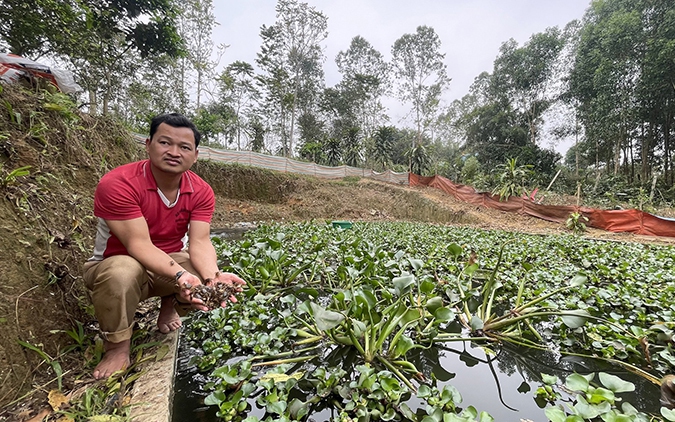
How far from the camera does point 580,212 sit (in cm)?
914

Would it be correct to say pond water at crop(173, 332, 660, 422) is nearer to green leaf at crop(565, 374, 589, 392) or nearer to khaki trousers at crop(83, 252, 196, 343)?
green leaf at crop(565, 374, 589, 392)

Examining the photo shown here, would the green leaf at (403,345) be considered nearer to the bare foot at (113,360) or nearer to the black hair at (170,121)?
the bare foot at (113,360)

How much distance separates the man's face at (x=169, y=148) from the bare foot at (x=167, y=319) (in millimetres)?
799

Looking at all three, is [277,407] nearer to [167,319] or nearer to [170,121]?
[167,319]

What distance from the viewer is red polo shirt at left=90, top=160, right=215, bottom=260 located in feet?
4.26

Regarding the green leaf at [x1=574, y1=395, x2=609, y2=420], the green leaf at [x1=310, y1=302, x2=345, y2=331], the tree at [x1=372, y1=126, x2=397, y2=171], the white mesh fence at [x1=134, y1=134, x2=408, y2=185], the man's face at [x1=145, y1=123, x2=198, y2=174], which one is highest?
the tree at [x1=372, y1=126, x2=397, y2=171]

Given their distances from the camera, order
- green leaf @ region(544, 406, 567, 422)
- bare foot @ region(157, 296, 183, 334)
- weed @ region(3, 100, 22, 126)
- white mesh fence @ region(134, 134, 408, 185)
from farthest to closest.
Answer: white mesh fence @ region(134, 134, 408, 185) < weed @ region(3, 100, 22, 126) < bare foot @ region(157, 296, 183, 334) < green leaf @ region(544, 406, 567, 422)

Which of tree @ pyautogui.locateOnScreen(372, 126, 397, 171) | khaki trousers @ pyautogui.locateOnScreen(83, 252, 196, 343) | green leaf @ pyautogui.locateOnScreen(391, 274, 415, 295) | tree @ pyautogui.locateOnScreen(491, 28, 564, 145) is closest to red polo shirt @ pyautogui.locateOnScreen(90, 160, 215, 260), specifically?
khaki trousers @ pyautogui.locateOnScreen(83, 252, 196, 343)

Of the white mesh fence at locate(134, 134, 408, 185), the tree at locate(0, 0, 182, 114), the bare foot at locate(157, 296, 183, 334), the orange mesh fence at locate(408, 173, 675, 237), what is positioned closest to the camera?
the bare foot at locate(157, 296, 183, 334)

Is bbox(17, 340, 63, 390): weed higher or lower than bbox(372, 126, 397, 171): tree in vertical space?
lower

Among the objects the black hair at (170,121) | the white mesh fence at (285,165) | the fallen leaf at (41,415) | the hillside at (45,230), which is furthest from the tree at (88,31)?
the fallen leaf at (41,415)

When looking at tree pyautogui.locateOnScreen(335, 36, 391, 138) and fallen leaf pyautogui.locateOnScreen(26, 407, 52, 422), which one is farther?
tree pyautogui.locateOnScreen(335, 36, 391, 138)

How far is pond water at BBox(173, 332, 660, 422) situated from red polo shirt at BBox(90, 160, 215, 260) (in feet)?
2.21

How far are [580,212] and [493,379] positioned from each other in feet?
34.9
